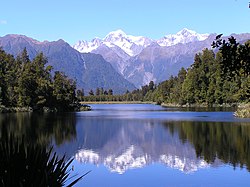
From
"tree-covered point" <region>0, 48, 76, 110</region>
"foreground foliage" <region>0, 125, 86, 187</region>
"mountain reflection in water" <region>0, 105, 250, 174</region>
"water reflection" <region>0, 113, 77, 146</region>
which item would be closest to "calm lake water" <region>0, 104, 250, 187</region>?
"mountain reflection in water" <region>0, 105, 250, 174</region>

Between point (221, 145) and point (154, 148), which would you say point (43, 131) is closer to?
point (154, 148)

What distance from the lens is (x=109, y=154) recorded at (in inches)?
1157

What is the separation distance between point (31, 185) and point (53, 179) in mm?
528

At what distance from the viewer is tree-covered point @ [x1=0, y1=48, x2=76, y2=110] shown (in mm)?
93812

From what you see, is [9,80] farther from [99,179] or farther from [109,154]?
[99,179]

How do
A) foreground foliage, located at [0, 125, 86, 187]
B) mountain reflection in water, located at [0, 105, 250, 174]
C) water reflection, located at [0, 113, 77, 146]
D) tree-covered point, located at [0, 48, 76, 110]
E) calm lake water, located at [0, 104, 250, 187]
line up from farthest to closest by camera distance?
tree-covered point, located at [0, 48, 76, 110], water reflection, located at [0, 113, 77, 146], mountain reflection in water, located at [0, 105, 250, 174], calm lake water, located at [0, 104, 250, 187], foreground foliage, located at [0, 125, 86, 187]

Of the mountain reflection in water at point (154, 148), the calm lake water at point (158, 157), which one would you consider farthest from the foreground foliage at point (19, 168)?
the mountain reflection in water at point (154, 148)

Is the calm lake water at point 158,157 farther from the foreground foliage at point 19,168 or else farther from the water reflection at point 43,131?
the foreground foliage at point 19,168

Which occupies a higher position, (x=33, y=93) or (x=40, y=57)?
(x=40, y=57)

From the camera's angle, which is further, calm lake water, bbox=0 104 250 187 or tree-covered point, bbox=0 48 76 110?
tree-covered point, bbox=0 48 76 110

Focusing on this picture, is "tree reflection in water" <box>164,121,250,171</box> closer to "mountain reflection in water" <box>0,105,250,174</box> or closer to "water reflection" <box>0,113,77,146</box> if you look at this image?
"mountain reflection in water" <box>0,105,250,174</box>

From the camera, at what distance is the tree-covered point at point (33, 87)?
9381 centimetres

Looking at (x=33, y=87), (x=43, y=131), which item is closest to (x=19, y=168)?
(x=43, y=131)

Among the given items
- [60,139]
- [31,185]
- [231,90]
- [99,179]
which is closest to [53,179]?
[31,185]
